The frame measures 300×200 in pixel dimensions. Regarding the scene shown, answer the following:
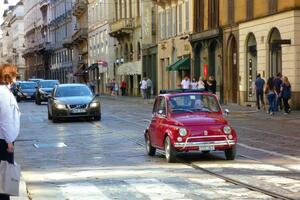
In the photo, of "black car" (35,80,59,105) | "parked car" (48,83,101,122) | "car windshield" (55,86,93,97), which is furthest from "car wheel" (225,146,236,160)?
"black car" (35,80,59,105)

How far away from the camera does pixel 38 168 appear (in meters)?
14.5

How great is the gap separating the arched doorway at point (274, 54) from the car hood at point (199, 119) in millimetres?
21163

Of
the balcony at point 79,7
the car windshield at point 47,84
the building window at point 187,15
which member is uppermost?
the balcony at point 79,7

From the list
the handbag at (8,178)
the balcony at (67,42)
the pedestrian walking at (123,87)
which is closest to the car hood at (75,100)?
the handbag at (8,178)

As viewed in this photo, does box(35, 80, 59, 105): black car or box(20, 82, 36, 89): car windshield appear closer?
box(35, 80, 59, 105): black car

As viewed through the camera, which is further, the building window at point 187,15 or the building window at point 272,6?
the building window at point 187,15

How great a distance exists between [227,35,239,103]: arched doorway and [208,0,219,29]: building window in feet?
8.56

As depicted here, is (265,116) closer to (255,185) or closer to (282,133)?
(282,133)

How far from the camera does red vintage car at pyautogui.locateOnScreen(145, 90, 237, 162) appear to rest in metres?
14.7

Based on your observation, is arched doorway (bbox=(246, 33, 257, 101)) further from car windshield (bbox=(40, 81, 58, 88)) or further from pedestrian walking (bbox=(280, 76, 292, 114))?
car windshield (bbox=(40, 81, 58, 88))

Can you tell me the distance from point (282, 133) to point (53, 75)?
10327 cm

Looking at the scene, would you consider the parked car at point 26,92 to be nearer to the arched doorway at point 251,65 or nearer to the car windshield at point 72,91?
the arched doorway at point 251,65

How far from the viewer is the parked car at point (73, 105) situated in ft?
95.3

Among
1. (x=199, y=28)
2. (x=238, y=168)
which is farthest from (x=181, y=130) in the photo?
(x=199, y=28)
